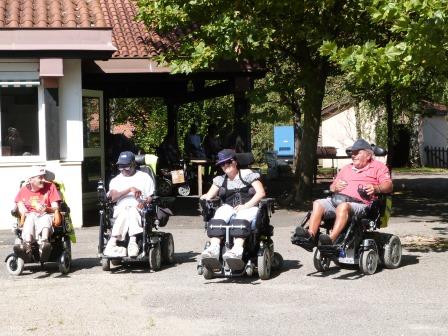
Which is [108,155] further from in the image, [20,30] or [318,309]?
[318,309]

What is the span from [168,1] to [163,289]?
8897mm

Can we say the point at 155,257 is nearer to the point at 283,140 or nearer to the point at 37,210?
the point at 37,210

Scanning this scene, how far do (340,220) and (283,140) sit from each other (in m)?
36.8

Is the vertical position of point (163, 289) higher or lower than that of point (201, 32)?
lower

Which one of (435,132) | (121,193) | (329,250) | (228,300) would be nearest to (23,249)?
(121,193)

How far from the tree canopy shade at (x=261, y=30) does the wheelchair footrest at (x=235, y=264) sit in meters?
7.17

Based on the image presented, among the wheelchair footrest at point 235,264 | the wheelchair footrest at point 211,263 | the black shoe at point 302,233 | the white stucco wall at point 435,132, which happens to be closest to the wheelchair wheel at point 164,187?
the black shoe at point 302,233

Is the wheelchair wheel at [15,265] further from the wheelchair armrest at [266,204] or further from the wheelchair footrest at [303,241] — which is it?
the wheelchair footrest at [303,241]

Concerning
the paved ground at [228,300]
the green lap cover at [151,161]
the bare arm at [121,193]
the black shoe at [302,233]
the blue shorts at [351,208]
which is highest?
the green lap cover at [151,161]

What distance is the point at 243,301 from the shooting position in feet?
31.1

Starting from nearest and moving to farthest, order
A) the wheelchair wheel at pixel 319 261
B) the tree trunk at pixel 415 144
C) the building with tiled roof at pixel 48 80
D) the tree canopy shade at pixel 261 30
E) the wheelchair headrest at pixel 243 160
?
the wheelchair wheel at pixel 319 261 → the wheelchair headrest at pixel 243 160 → the building with tiled roof at pixel 48 80 → the tree canopy shade at pixel 261 30 → the tree trunk at pixel 415 144

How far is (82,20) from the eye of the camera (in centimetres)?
1720

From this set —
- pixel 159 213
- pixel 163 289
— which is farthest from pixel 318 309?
pixel 159 213

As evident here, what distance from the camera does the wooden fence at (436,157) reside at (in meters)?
46.9
